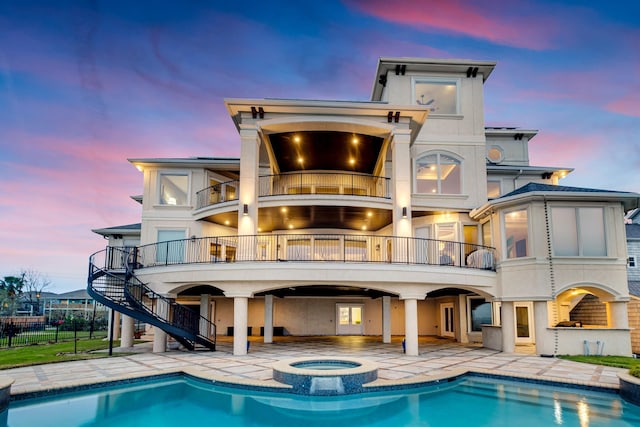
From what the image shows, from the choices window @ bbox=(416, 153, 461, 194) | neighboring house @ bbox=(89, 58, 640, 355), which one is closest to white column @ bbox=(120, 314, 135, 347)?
neighboring house @ bbox=(89, 58, 640, 355)

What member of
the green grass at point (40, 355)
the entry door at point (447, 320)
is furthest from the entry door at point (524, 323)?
the green grass at point (40, 355)

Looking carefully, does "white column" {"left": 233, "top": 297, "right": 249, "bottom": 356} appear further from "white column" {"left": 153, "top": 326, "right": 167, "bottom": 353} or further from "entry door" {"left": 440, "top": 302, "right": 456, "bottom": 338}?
"entry door" {"left": 440, "top": 302, "right": 456, "bottom": 338}

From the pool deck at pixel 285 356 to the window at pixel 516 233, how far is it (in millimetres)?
4053

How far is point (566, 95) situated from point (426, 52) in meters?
19.6

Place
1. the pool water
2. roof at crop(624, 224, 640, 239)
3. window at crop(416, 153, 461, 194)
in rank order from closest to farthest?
the pool water, window at crop(416, 153, 461, 194), roof at crop(624, 224, 640, 239)

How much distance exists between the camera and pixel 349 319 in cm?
2452

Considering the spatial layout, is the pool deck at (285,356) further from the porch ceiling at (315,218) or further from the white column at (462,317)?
the porch ceiling at (315,218)

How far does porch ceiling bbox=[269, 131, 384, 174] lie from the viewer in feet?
62.8

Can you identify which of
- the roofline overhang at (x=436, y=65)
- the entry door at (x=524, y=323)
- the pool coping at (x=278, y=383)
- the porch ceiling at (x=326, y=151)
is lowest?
the pool coping at (x=278, y=383)

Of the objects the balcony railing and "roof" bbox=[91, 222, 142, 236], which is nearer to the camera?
the balcony railing

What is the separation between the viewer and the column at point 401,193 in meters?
17.0

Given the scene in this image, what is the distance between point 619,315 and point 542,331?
2.89 meters

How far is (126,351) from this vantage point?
17141 millimetres

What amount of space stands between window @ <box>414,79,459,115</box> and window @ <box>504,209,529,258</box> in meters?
6.65
